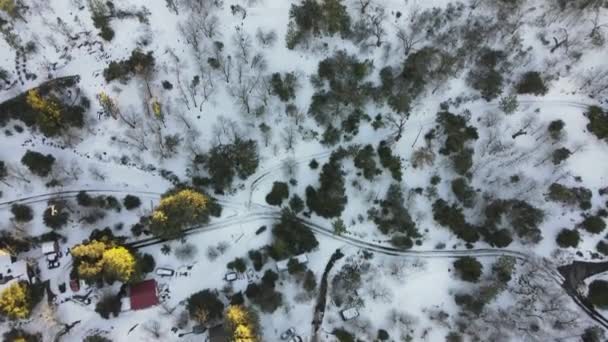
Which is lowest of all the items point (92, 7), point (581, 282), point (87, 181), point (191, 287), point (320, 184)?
point (581, 282)

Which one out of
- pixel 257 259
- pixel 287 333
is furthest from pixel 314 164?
pixel 287 333

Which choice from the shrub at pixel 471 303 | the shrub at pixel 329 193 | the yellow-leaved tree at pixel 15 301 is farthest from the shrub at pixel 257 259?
the yellow-leaved tree at pixel 15 301

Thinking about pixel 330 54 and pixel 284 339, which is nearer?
pixel 284 339

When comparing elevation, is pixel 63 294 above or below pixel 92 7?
below

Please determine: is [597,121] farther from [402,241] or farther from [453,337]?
[453,337]

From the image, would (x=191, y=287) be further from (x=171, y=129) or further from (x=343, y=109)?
(x=343, y=109)

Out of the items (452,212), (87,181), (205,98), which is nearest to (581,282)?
(452,212)
